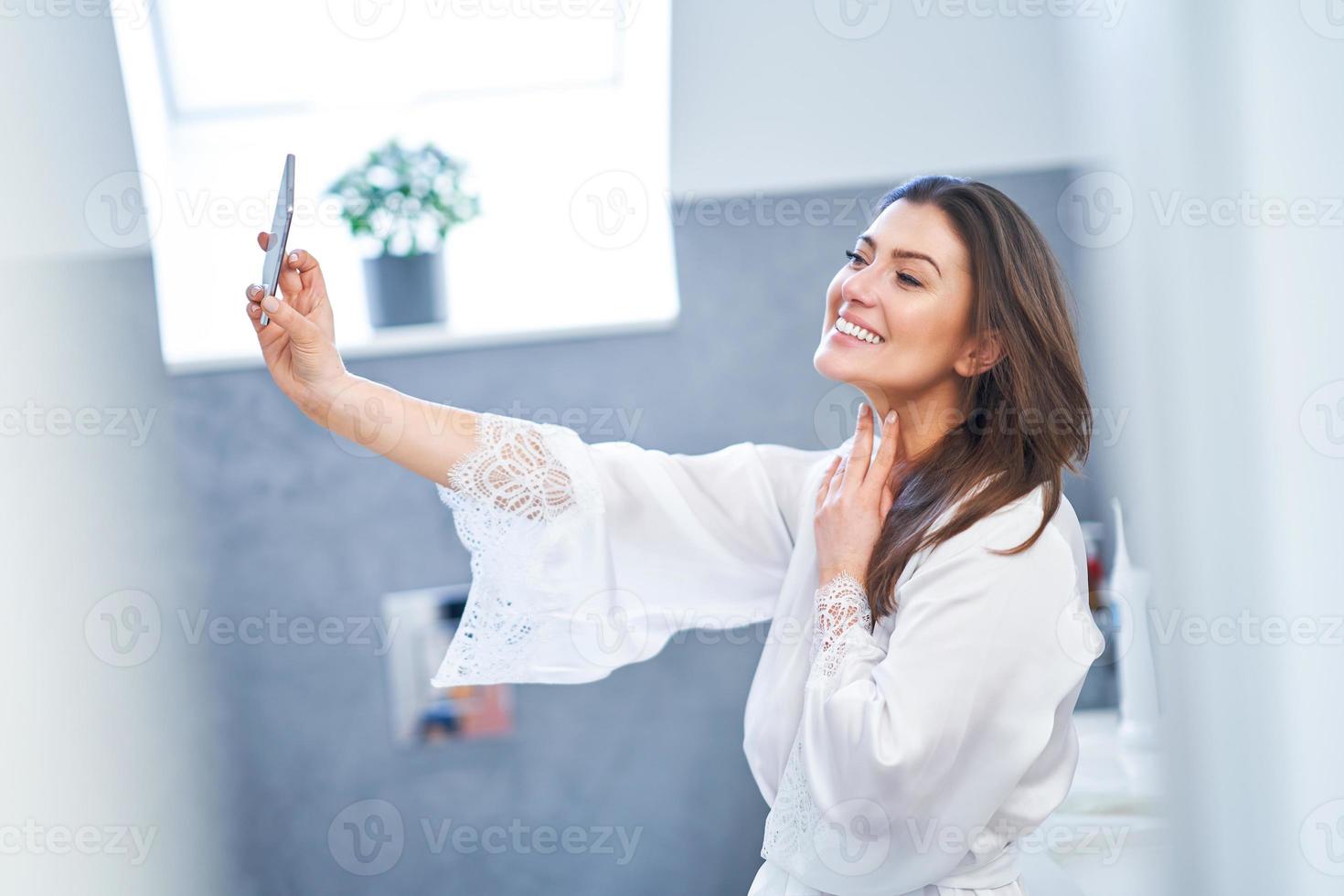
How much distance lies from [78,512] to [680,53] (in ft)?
3.75

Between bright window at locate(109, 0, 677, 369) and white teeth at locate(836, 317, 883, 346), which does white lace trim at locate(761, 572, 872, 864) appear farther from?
bright window at locate(109, 0, 677, 369)

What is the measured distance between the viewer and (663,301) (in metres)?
2.14

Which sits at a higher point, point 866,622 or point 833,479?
point 833,479

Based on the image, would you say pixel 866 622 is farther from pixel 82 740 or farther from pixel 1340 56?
pixel 82 740

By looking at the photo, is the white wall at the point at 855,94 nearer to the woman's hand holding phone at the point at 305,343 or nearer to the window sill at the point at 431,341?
the window sill at the point at 431,341

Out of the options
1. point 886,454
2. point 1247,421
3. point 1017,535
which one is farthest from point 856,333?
point 1247,421

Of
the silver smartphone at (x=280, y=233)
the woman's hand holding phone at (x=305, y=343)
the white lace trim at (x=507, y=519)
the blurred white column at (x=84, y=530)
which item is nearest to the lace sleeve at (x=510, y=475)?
the white lace trim at (x=507, y=519)

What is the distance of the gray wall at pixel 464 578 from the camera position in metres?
2.08

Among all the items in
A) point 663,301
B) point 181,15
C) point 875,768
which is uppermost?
point 181,15

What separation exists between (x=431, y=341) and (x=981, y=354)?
109cm

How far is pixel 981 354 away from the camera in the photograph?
50.6 inches

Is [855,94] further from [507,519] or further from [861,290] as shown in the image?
[507,519]

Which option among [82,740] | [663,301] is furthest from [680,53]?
[82,740]

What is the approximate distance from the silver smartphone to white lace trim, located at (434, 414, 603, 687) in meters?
0.28
